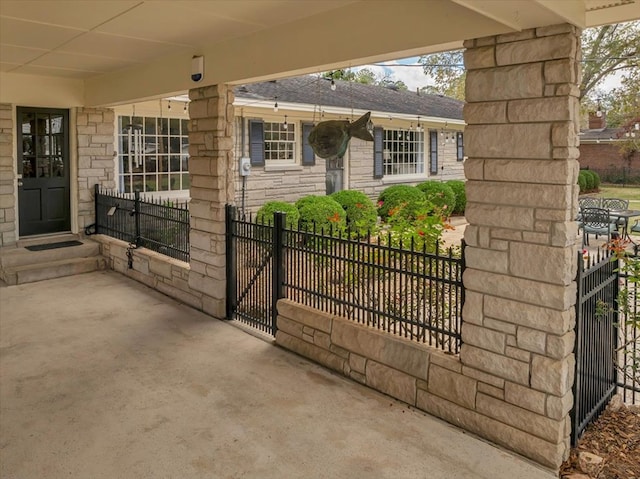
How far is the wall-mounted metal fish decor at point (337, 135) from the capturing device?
5.49 m

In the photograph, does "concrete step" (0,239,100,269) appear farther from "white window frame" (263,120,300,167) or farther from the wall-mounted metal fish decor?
the wall-mounted metal fish decor

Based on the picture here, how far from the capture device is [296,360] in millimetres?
4727

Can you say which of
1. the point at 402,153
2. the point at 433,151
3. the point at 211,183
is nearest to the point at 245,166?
the point at 211,183

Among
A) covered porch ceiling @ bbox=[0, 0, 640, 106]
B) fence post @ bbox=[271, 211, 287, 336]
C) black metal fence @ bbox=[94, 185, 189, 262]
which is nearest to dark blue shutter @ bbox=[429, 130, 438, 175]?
black metal fence @ bbox=[94, 185, 189, 262]

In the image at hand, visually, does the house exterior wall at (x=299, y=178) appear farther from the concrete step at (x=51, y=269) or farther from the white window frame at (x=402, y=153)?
the concrete step at (x=51, y=269)

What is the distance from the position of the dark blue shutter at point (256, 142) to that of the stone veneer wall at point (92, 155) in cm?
276

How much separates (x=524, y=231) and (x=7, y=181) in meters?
7.78

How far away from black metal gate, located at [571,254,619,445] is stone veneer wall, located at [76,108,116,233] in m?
7.73

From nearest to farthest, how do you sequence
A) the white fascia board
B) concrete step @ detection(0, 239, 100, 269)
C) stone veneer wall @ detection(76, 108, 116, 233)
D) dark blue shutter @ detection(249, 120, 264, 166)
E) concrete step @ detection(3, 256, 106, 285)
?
concrete step @ detection(3, 256, 106, 285)
concrete step @ detection(0, 239, 100, 269)
stone veneer wall @ detection(76, 108, 116, 233)
the white fascia board
dark blue shutter @ detection(249, 120, 264, 166)

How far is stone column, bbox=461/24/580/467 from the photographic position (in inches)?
119

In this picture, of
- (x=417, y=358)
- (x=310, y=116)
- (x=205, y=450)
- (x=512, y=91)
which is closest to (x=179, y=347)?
(x=205, y=450)

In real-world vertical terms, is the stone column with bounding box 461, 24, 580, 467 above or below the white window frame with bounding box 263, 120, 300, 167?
below

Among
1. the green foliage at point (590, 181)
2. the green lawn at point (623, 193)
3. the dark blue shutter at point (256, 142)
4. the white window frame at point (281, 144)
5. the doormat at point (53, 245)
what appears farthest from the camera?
the green foliage at point (590, 181)

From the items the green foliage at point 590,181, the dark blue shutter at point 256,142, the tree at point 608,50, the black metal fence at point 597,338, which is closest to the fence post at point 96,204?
the dark blue shutter at point 256,142
